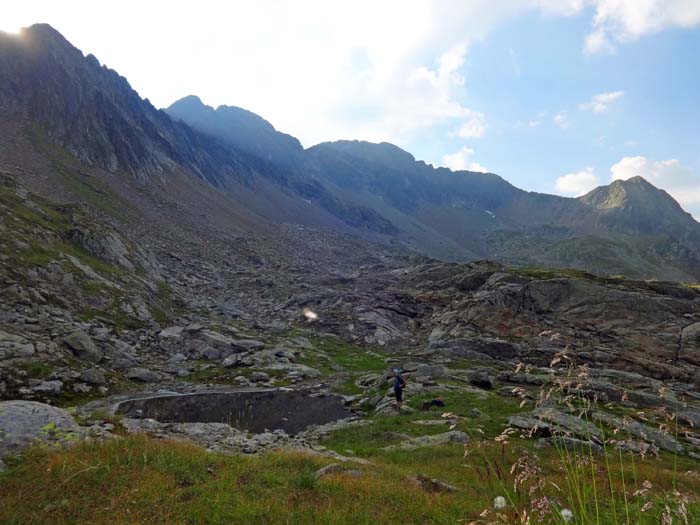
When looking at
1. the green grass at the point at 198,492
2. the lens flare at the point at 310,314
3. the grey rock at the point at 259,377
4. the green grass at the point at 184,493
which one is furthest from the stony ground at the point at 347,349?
the green grass at the point at 184,493

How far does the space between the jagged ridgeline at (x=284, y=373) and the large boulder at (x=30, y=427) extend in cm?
8

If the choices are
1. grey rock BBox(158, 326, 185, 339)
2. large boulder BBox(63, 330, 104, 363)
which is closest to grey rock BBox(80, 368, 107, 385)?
large boulder BBox(63, 330, 104, 363)

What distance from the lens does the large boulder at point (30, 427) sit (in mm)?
10633

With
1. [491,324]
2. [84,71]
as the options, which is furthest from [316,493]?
[84,71]

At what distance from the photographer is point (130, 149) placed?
109375 mm

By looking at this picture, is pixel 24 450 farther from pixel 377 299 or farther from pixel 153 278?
pixel 377 299

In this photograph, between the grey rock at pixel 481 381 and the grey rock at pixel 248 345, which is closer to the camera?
the grey rock at pixel 481 381

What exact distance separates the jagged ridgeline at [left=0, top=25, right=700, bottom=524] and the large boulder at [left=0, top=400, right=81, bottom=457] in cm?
8

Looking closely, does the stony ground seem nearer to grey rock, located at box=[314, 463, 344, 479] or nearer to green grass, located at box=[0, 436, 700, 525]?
grey rock, located at box=[314, 463, 344, 479]

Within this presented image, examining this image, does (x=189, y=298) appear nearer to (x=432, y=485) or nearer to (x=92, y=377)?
(x=92, y=377)

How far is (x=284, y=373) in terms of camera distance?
117 feet

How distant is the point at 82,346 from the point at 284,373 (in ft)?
51.1

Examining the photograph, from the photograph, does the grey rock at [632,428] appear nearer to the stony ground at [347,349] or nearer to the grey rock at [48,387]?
the stony ground at [347,349]

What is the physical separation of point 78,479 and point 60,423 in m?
4.74
